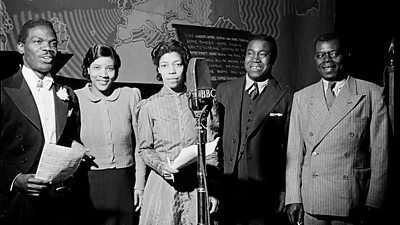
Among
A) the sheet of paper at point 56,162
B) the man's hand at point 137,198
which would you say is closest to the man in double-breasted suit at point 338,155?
the man's hand at point 137,198

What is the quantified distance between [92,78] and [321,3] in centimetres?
151

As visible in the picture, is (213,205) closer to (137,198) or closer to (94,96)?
(137,198)

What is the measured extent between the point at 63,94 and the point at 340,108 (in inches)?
47.9

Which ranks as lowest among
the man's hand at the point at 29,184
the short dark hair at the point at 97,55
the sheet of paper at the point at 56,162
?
the man's hand at the point at 29,184

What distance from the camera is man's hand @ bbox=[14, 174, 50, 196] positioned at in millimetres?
2283

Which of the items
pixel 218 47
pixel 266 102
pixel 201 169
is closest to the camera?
pixel 201 169

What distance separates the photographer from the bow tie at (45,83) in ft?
7.79

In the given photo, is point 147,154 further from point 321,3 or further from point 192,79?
point 321,3

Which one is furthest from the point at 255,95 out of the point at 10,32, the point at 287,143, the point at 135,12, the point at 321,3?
the point at 10,32

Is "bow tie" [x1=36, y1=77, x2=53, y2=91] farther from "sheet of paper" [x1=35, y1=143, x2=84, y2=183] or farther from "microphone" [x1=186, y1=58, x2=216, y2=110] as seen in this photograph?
"microphone" [x1=186, y1=58, x2=216, y2=110]

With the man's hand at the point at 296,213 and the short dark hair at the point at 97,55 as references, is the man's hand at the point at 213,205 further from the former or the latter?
the short dark hair at the point at 97,55

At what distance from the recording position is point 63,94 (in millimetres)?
2445

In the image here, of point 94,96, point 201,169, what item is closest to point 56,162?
point 94,96

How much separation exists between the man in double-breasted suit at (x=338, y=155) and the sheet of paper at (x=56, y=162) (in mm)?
969
